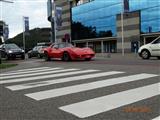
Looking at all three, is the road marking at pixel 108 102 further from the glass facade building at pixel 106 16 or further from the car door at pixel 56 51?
the glass facade building at pixel 106 16

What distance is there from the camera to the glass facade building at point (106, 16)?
54656 millimetres

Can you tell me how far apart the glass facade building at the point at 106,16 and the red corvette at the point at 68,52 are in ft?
101

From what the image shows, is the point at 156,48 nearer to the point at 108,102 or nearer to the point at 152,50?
the point at 152,50

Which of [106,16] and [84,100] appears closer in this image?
[84,100]

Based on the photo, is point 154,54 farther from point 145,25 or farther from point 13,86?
point 145,25

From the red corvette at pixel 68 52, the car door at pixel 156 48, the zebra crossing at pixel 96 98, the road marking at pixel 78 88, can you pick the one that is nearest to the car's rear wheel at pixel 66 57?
the red corvette at pixel 68 52

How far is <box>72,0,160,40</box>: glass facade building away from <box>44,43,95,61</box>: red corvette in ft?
101

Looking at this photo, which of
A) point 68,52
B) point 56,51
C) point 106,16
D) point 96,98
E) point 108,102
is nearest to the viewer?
point 108,102

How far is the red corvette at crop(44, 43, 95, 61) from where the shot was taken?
74.7 feet

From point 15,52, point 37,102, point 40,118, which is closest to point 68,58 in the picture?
point 15,52

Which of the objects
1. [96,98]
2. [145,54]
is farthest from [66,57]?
[96,98]

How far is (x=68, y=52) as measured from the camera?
2344cm

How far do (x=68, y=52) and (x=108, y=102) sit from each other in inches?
655

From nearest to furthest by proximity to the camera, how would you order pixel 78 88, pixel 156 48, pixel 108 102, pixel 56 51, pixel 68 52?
pixel 108 102, pixel 78 88, pixel 156 48, pixel 68 52, pixel 56 51
